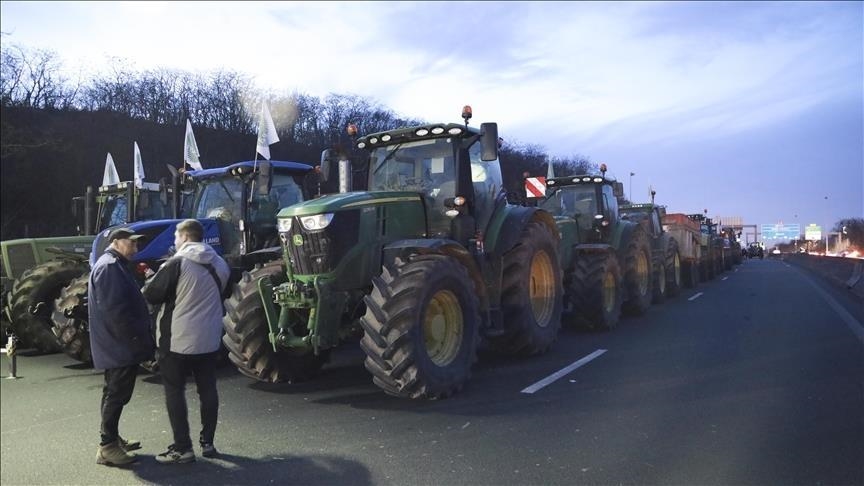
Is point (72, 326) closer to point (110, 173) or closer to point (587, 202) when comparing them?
point (110, 173)

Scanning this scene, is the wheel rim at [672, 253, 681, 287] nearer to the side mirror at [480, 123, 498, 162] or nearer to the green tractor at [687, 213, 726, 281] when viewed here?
the green tractor at [687, 213, 726, 281]

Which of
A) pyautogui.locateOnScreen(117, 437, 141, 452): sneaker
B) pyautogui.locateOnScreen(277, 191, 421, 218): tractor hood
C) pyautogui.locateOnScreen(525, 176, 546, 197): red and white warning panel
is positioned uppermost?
pyautogui.locateOnScreen(525, 176, 546, 197): red and white warning panel

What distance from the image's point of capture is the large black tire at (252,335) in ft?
19.9

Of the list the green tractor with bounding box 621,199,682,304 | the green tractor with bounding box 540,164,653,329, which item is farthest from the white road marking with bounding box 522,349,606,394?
the green tractor with bounding box 621,199,682,304

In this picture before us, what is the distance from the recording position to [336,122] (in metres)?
34.9

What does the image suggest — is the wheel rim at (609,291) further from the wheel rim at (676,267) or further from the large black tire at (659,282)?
the wheel rim at (676,267)

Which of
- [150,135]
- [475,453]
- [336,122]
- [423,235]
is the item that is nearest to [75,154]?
[150,135]

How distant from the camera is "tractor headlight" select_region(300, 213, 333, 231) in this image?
19.1ft

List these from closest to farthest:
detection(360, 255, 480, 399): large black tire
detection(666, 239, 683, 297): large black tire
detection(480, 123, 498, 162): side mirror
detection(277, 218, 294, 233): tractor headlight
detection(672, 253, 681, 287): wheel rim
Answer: detection(360, 255, 480, 399): large black tire, detection(277, 218, 294, 233): tractor headlight, detection(480, 123, 498, 162): side mirror, detection(666, 239, 683, 297): large black tire, detection(672, 253, 681, 287): wheel rim

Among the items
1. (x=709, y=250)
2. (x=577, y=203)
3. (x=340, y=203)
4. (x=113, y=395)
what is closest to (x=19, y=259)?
(x=340, y=203)

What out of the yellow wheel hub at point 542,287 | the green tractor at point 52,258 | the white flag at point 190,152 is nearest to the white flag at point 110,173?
the green tractor at point 52,258

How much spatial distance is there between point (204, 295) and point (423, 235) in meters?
3.03

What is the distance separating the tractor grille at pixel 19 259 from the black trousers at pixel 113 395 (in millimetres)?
6583

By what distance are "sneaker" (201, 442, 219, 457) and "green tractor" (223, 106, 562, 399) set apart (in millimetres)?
1382
